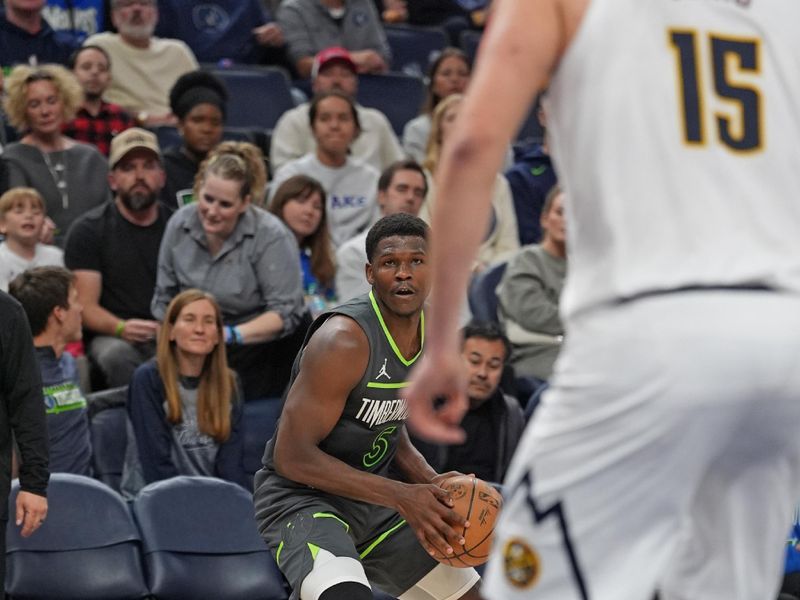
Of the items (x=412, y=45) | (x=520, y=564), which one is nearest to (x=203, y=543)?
(x=520, y=564)

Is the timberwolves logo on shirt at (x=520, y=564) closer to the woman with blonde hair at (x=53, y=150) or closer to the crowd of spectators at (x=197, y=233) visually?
the crowd of spectators at (x=197, y=233)

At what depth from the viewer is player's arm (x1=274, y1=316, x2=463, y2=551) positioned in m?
4.42

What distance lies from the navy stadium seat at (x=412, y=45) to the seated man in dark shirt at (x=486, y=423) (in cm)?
557

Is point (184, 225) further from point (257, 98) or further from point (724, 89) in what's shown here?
point (724, 89)

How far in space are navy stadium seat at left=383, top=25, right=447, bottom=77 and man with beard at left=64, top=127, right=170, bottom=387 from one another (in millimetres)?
4475

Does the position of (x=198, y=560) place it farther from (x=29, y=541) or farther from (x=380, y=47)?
(x=380, y=47)

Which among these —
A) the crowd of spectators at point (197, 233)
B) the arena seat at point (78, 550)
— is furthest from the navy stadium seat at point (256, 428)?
the arena seat at point (78, 550)

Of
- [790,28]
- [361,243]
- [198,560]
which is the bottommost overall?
[198,560]

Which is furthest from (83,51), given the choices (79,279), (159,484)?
(159,484)

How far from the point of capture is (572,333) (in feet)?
8.70

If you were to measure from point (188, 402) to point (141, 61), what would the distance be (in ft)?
12.1

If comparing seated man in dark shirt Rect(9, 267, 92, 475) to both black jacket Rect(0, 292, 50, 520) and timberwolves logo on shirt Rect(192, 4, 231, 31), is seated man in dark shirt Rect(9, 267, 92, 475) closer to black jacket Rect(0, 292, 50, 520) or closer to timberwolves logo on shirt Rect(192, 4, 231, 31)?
black jacket Rect(0, 292, 50, 520)

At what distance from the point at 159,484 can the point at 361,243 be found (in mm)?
2221

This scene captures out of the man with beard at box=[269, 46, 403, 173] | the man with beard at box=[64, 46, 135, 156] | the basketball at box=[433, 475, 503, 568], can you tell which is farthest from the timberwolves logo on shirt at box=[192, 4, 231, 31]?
the basketball at box=[433, 475, 503, 568]
